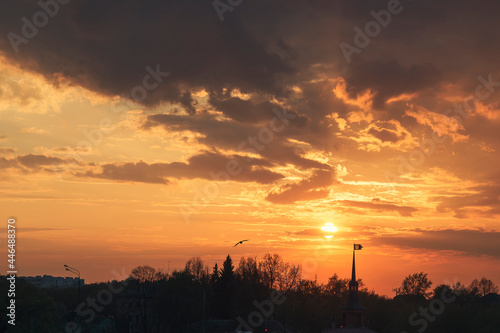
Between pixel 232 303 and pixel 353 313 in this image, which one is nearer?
pixel 353 313

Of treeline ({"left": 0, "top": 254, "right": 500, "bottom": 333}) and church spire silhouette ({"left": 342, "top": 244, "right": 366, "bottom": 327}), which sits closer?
church spire silhouette ({"left": 342, "top": 244, "right": 366, "bottom": 327})

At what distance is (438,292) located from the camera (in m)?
180

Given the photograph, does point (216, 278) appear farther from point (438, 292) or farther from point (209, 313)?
point (438, 292)

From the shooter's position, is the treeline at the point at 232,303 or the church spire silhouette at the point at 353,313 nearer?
the church spire silhouette at the point at 353,313

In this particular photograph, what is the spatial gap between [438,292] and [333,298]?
30.3 m

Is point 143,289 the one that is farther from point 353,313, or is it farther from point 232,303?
point 353,313

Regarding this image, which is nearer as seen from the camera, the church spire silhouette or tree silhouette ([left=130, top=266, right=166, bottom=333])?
the church spire silhouette

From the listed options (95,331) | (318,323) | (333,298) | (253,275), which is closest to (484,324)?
(318,323)

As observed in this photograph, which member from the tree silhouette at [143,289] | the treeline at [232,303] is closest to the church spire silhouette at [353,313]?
the treeline at [232,303]

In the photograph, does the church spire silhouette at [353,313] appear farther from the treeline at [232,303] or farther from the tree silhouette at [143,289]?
the tree silhouette at [143,289]

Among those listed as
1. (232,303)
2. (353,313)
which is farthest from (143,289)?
(353,313)

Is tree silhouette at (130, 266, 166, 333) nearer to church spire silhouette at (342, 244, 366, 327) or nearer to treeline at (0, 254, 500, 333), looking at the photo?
treeline at (0, 254, 500, 333)

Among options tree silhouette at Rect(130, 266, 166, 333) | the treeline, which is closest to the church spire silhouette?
the treeline

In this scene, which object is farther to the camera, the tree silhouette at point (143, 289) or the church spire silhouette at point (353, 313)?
the tree silhouette at point (143, 289)
